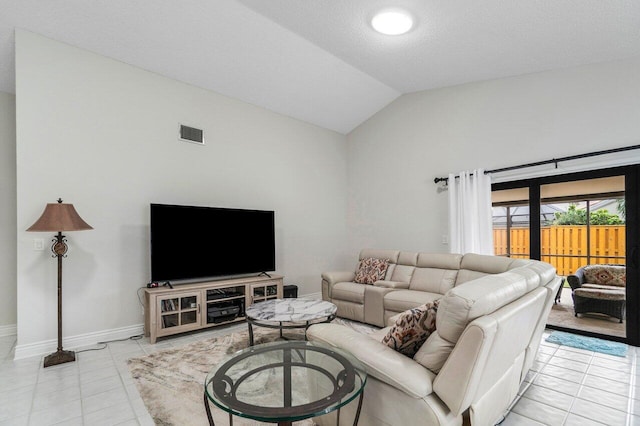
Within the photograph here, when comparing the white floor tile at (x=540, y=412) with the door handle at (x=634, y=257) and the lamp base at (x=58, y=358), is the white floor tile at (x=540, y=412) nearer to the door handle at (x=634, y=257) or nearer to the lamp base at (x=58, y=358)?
the door handle at (x=634, y=257)

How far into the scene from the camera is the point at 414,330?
1.67m

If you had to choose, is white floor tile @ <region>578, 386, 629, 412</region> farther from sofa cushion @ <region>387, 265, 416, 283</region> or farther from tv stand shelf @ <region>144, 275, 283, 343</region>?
tv stand shelf @ <region>144, 275, 283, 343</region>

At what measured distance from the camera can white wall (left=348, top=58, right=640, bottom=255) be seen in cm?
346

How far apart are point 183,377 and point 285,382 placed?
1397 millimetres

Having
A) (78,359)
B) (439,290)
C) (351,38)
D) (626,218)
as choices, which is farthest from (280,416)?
(626,218)

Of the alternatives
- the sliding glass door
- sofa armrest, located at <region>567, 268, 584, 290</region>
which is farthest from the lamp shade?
sofa armrest, located at <region>567, 268, 584, 290</region>

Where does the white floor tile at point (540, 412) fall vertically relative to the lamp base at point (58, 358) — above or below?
below

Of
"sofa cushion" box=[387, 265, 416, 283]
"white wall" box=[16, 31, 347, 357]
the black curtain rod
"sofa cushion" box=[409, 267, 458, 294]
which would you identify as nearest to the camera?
"white wall" box=[16, 31, 347, 357]

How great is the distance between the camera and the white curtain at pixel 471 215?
14.2ft

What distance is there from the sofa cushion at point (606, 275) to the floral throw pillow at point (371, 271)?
2.38 m

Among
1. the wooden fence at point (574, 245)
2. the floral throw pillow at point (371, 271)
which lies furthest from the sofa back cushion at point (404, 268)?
the wooden fence at point (574, 245)

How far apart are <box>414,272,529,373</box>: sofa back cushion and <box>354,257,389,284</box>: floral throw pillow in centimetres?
295

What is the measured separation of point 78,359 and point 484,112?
5.55 metres

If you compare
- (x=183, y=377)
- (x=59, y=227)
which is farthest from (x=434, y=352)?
(x=59, y=227)
